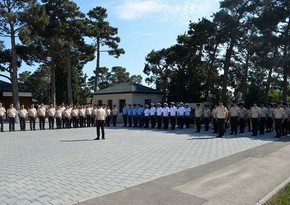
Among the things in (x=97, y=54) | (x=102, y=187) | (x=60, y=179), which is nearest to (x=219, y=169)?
(x=102, y=187)

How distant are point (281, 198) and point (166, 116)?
53.7 feet

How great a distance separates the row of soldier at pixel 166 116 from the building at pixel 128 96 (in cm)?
607

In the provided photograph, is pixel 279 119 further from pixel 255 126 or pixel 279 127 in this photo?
pixel 255 126

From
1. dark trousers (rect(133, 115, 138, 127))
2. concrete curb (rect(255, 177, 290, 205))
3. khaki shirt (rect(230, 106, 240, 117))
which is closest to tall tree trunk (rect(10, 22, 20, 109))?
dark trousers (rect(133, 115, 138, 127))

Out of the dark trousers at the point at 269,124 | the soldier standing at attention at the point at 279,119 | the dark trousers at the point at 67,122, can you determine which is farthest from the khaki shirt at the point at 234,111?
the dark trousers at the point at 67,122

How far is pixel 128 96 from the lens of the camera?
105 feet

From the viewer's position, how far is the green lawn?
17.1 ft

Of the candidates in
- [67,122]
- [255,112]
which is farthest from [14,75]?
[255,112]

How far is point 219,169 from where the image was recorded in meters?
7.85

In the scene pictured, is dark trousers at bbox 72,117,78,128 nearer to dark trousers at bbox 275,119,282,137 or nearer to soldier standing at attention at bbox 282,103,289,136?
dark trousers at bbox 275,119,282,137

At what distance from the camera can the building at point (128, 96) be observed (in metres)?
31.9

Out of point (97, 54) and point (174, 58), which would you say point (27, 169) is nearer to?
point (174, 58)

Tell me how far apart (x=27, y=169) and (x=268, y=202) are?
19.3ft

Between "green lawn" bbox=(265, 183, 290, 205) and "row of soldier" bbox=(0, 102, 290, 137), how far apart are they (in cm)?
1105
